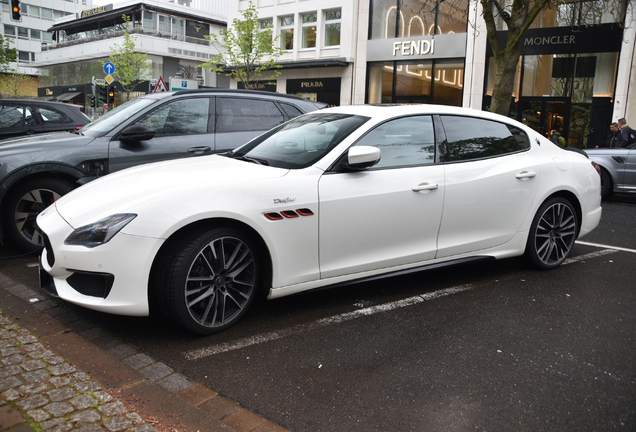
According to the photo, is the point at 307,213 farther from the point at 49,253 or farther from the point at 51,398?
the point at 51,398

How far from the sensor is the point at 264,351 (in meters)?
3.36

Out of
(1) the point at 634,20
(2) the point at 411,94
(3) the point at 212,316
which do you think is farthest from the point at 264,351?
Answer: (2) the point at 411,94

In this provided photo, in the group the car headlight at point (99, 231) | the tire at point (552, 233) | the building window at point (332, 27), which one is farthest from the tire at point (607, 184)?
the building window at point (332, 27)

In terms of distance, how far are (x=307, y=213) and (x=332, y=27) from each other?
1096 inches

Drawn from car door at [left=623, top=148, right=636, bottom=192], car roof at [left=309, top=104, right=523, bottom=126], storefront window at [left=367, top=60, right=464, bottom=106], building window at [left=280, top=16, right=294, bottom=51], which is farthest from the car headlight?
building window at [left=280, top=16, right=294, bottom=51]

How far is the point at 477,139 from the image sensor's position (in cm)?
472

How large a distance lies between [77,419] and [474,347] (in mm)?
2455

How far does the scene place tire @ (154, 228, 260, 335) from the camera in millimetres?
3297

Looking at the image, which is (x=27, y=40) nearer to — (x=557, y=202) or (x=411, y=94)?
(x=411, y=94)

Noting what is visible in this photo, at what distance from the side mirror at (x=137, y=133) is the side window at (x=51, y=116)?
2.58 m

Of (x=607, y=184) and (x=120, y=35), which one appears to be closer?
(x=607, y=184)

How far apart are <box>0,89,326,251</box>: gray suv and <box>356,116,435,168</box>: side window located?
270 centimetres

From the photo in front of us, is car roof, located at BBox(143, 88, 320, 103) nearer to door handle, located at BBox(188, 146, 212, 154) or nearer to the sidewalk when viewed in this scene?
door handle, located at BBox(188, 146, 212, 154)

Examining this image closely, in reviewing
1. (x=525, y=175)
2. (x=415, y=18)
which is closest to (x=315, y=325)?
(x=525, y=175)
